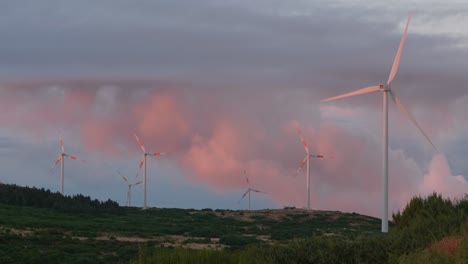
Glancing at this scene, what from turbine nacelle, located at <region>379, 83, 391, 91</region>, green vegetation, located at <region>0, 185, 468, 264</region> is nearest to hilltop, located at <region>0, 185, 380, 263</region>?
green vegetation, located at <region>0, 185, 468, 264</region>

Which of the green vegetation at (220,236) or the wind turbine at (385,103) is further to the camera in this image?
the wind turbine at (385,103)

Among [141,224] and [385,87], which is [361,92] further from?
[141,224]

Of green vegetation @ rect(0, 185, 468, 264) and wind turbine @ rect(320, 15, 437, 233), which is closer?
green vegetation @ rect(0, 185, 468, 264)

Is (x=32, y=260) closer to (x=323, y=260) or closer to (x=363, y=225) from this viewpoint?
(x=323, y=260)

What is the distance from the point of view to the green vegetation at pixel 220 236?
3184 centimetres

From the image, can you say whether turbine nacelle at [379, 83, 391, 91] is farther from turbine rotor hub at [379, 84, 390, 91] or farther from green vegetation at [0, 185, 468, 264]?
green vegetation at [0, 185, 468, 264]

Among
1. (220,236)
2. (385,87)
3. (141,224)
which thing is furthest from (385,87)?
(141,224)

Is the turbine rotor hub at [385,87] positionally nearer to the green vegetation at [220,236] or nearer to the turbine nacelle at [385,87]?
the turbine nacelle at [385,87]

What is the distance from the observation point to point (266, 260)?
104 feet

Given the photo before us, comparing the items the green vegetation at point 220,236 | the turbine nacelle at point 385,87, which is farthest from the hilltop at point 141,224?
the turbine nacelle at point 385,87

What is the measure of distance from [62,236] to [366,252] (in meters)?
35.4

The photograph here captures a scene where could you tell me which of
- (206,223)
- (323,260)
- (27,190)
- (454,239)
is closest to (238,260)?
(323,260)

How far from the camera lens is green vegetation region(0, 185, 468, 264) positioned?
3184cm

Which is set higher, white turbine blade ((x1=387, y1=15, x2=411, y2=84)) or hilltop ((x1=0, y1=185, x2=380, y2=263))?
white turbine blade ((x1=387, y1=15, x2=411, y2=84))
